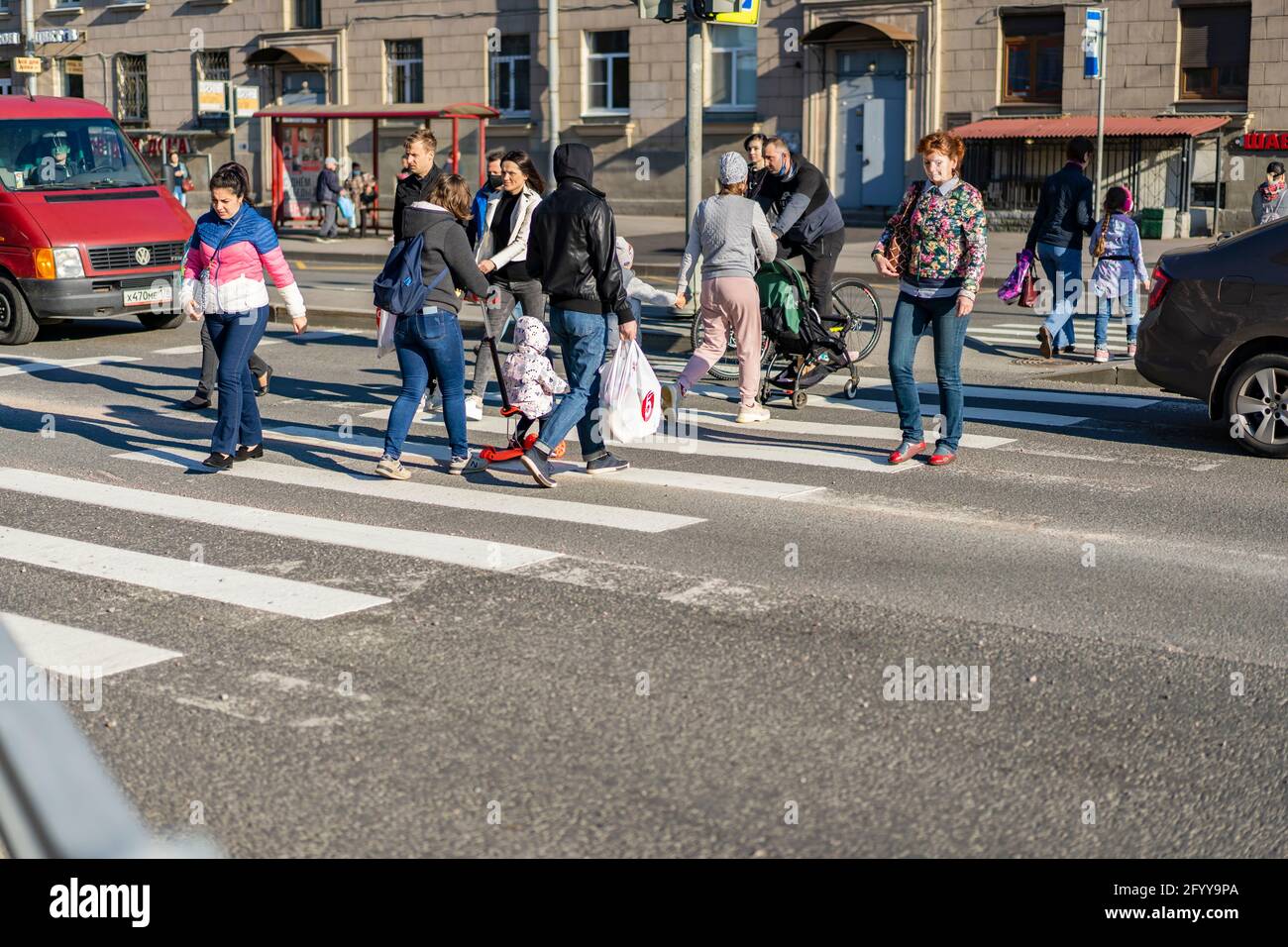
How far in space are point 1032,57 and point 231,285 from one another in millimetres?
25225

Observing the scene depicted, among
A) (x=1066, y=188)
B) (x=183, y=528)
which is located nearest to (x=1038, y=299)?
(x=1066, y=188)

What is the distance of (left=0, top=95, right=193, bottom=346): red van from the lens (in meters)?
15.5

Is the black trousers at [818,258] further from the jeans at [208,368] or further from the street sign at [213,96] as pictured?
the street sign at [213,96]

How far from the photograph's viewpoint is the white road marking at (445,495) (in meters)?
8.15

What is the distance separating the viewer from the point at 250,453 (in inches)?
390

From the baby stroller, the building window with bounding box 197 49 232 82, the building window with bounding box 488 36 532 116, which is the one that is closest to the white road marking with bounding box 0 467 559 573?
the baby stroller

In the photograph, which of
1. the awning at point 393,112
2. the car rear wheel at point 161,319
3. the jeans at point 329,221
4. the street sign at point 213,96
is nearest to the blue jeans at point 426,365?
the car rear wheel at point 161,319

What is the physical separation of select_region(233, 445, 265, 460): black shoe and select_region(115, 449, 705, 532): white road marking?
4.7 inches

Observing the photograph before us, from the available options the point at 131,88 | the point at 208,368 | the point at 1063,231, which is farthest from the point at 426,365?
the point at 131,88

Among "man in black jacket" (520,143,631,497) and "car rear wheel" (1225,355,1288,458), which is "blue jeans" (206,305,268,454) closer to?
"man in black jacket" (520,143,631,497)

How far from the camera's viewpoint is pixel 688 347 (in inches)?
621

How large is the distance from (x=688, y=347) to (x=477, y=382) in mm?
4619

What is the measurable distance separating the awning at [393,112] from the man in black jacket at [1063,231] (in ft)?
63.9
